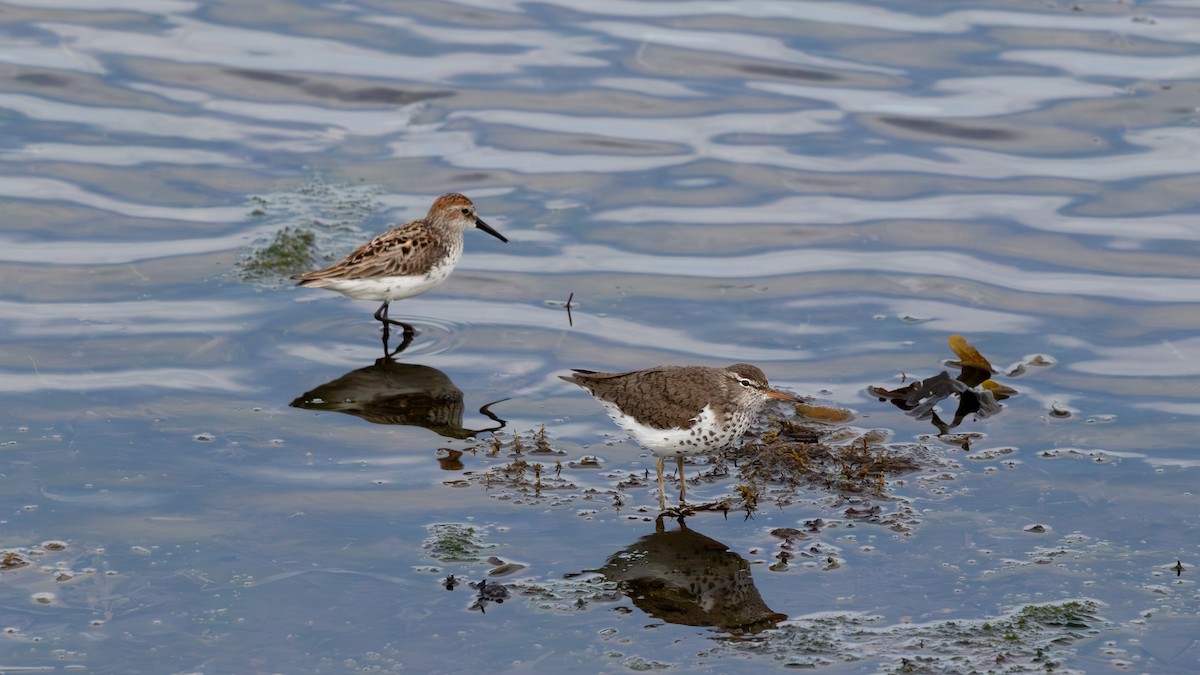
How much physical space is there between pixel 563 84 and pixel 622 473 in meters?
9.50

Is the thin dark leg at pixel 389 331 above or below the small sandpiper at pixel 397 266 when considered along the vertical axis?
below

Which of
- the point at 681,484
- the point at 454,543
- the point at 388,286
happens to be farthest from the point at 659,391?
the point at 388,286

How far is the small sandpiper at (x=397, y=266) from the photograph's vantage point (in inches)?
491

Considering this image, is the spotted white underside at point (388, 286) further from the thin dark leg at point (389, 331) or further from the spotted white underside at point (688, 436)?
the spotted white underside at point (688, 436)

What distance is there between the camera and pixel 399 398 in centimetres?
1122

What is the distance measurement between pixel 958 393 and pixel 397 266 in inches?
194

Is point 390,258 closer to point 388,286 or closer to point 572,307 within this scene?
point 388,286

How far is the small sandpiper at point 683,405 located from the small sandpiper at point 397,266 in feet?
11.5

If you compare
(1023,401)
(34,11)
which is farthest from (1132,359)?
(34,11)

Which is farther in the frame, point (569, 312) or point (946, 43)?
point (946, 43)

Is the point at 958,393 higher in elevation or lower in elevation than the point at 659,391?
lower

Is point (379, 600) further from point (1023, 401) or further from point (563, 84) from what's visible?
point (563, 84)

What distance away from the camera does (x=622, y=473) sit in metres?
9.81

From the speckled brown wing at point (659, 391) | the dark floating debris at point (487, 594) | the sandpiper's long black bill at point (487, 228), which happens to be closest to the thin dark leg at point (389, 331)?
the sandpiper's long black bill at point (487, 228)
